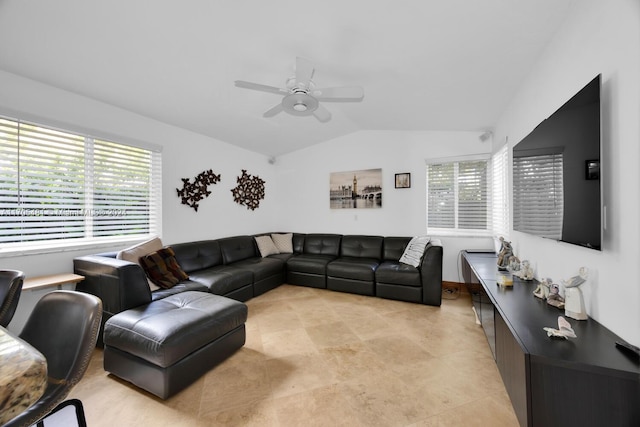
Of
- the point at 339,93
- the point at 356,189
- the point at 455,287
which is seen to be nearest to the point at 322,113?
the point at 339,93

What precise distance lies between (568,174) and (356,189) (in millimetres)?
3339

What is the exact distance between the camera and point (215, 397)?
175 centimetres

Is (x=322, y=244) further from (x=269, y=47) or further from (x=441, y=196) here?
(x=269, y=47)

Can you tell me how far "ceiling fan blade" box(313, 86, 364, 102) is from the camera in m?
2.21

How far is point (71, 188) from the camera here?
263 cm

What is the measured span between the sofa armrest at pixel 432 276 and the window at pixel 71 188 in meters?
3.61

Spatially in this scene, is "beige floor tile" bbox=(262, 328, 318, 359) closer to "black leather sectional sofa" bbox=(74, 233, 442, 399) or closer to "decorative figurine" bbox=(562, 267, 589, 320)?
"black leather sectional sofa" bbox=(74, 233, 442, 399)

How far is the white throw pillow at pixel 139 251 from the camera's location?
2583mm

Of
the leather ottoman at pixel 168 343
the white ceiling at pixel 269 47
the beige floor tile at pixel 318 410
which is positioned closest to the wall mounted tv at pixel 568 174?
the white ceiling at pixel 269 47

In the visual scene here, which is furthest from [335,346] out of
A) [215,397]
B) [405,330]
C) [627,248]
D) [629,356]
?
[627,248]

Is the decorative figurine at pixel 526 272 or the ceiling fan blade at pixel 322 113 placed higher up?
the ceiling fan blade at pixel 322 113

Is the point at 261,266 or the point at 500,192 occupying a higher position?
the point at 500,192

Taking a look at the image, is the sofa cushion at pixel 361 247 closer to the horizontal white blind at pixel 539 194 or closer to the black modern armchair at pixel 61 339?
the horizontal white blind at pixel 539 194

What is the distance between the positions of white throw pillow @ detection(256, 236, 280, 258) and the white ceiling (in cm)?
234
